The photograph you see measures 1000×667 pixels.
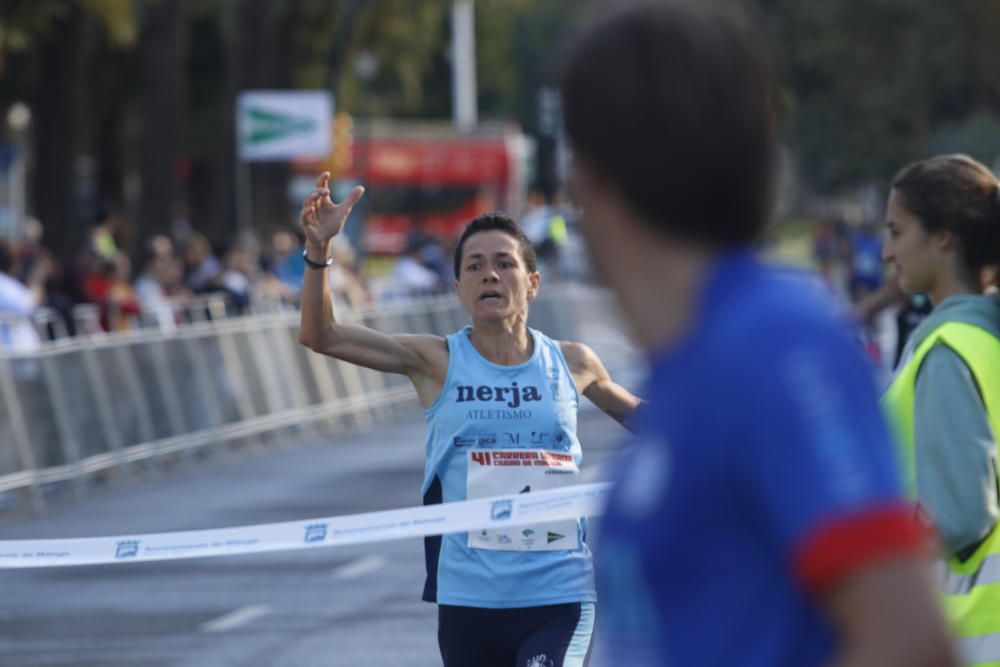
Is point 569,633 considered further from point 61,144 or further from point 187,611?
point 61,144

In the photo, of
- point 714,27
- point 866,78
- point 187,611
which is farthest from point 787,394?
point 866,78

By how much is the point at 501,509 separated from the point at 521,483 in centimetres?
10

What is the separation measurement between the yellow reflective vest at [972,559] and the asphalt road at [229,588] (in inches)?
207

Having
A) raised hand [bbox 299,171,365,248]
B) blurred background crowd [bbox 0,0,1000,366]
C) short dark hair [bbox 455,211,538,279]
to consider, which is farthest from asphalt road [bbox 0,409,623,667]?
raised hand [bbox 299,171,365,248]

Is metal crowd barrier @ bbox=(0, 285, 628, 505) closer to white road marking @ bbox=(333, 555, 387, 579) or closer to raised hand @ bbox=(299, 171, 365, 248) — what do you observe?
white road marking @ bbox=(333, 555, 387, 579)

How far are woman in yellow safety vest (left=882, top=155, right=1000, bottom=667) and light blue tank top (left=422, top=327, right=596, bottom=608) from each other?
1.49 metres

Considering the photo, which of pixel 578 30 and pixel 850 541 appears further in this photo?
pixel 578 30

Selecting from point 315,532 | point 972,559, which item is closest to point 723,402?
point 972,559

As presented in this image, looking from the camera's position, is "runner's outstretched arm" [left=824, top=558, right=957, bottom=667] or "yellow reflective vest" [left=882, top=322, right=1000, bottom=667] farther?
"yellow reflective vest" [left=882, top=322, right=1000, bottom=667]

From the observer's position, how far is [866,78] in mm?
69312

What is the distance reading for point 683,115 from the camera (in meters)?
2.12

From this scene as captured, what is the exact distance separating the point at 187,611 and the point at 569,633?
224 inches

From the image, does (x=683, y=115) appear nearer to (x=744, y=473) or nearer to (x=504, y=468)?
(x=744, y=473)

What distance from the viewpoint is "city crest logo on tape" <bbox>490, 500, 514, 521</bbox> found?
5.55 m
